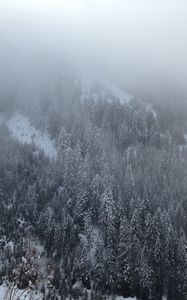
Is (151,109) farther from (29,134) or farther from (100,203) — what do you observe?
(100,203)

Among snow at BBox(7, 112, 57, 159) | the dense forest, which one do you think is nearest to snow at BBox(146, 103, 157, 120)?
the dense forest

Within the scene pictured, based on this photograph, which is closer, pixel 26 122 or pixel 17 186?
Answer: pixel 17 186

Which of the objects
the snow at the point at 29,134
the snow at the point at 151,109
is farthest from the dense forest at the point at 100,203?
the snow at the point at 151,109

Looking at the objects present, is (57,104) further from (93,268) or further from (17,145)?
(93,268)

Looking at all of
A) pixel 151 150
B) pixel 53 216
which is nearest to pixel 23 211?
pixel 53 216

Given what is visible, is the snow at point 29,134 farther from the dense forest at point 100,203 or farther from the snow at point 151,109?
the snow at point 151,109
